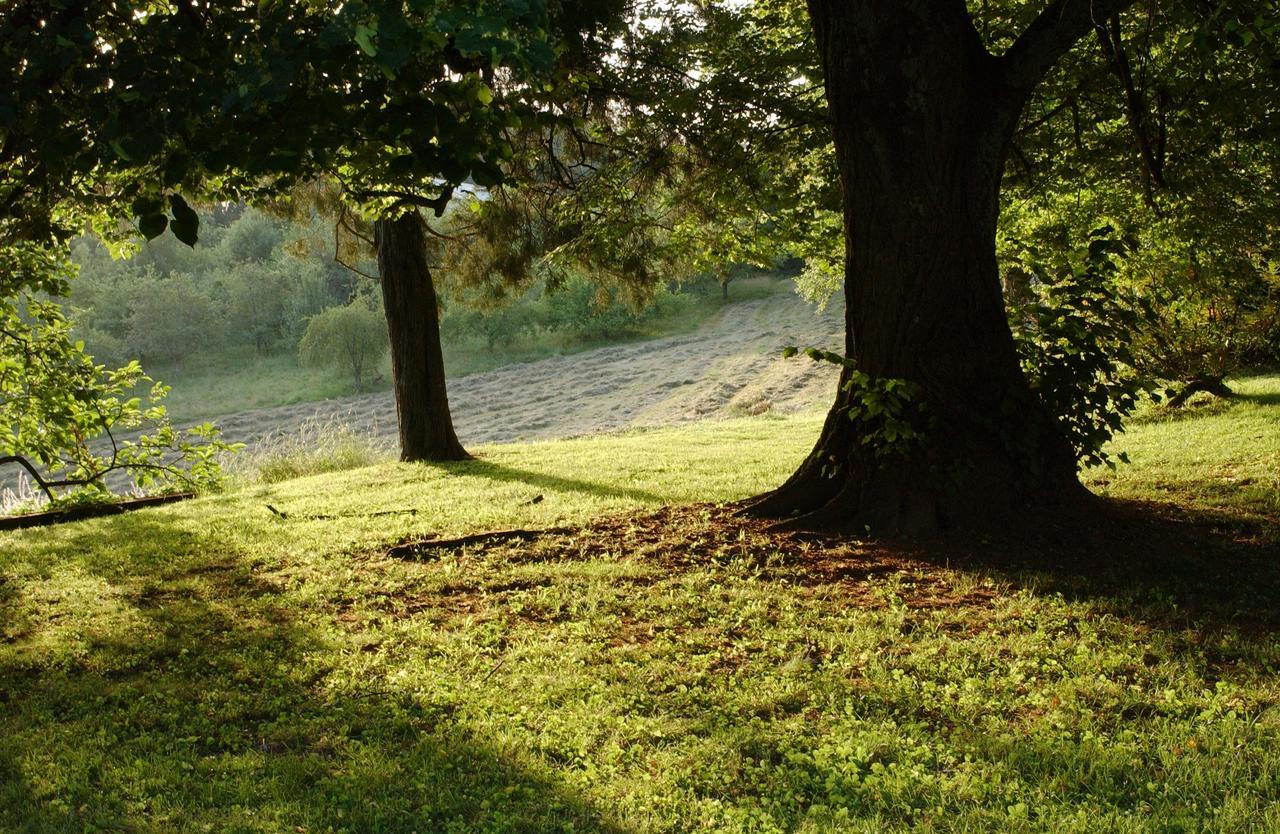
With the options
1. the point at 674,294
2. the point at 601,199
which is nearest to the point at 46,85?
the point at 601,199

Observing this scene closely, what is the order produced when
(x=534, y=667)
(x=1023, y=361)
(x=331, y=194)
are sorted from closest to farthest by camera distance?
1. (x=534, y=667)
2. (x=1023, y=361)
3. (x=331, y=194)

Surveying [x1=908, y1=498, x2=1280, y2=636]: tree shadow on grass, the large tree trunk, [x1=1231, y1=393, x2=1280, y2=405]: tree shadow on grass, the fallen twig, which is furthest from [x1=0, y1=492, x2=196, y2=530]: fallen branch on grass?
[x1=1231, y1=393, x2=1280, y2=405]: tree shadow on grass

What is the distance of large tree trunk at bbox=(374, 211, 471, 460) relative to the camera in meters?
10.5

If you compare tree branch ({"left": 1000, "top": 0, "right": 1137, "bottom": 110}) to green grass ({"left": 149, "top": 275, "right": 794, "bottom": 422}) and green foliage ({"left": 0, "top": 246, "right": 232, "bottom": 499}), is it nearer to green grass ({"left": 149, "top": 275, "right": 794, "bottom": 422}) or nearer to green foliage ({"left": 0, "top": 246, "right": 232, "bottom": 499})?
green foliage ({"left": 0, "top": 246, "right": 232, "bottom": 499})

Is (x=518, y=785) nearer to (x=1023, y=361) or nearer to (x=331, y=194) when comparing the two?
(x=1023, y=361)

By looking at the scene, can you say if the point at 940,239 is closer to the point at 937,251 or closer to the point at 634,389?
the point at 937,251

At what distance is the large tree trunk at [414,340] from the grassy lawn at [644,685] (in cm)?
479

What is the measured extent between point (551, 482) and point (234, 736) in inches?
208

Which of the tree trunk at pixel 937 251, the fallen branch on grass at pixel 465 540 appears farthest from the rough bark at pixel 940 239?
the fallen branch on grass at pixel 465 540

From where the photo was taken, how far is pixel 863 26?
4738 millimetres

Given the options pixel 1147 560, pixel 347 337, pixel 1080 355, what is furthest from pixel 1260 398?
pixel 347 337

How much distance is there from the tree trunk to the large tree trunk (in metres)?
6.78

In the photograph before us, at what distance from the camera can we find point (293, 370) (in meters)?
38.0

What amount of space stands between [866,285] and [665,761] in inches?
124
